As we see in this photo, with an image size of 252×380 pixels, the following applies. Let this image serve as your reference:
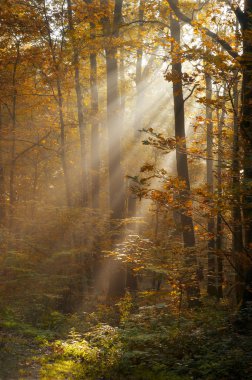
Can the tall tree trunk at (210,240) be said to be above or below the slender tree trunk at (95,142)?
below

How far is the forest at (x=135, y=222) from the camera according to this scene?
7430 mm

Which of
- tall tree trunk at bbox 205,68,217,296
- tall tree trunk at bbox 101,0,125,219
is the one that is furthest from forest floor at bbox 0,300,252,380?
tall tree trunk at bbox 101,0,125,219

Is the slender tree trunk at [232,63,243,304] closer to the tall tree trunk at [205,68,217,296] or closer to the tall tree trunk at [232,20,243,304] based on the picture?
the tall tree trunk at [232,20,243,304]

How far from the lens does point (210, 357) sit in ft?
21.6

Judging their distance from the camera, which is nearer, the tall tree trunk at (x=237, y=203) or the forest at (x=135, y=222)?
the tall tree trunk at (x=237, y=203)

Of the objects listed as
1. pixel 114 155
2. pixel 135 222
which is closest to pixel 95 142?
pixel 114 155

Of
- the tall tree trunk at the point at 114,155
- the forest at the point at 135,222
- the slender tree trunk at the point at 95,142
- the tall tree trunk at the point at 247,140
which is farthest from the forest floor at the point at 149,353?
the slender tree trunk at the point at 95,142

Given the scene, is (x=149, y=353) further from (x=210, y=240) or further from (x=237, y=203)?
(x=210, y=240)

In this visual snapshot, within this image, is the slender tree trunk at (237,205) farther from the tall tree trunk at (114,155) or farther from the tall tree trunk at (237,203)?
the tall tree trunk at (114,155)

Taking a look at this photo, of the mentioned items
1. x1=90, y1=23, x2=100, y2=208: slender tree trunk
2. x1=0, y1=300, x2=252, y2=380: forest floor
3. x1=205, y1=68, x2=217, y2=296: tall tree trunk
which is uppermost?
x1=90, y1=23, x2=100, y2=208: slender tree trunk

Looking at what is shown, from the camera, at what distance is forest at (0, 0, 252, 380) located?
7430 mm

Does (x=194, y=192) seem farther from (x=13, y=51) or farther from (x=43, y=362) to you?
(x=13, y=51)

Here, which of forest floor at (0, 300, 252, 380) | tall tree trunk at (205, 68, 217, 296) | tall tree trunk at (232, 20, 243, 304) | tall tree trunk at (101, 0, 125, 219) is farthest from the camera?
tall tree trunk at (101, 0, 125, 219)

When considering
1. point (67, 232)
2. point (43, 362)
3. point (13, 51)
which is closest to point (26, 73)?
point (13, 51)
